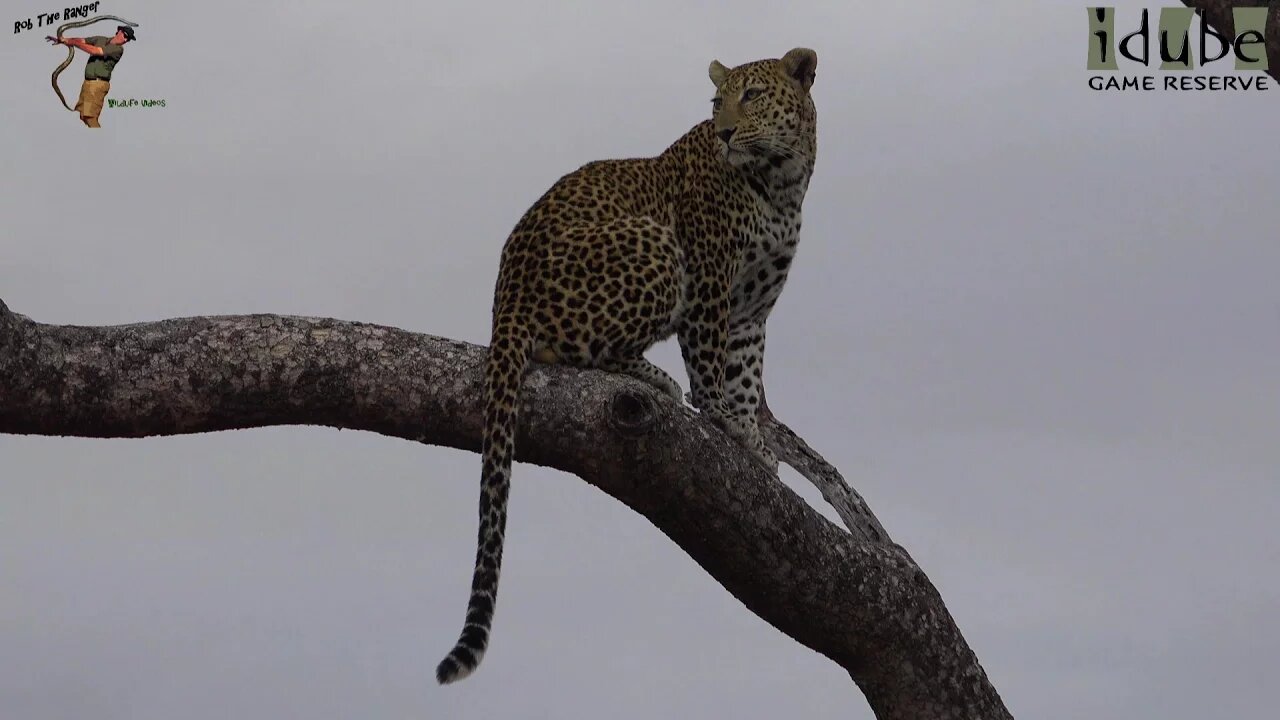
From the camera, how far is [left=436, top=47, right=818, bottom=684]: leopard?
7785 mm

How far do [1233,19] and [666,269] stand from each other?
399 centimetres

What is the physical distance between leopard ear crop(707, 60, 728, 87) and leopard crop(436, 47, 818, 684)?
0.01 meters

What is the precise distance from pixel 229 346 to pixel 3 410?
3.44ft

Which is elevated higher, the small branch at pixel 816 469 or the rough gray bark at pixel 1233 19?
the rough gray bark at pixel 1233 19

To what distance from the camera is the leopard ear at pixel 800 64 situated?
971 centimetres

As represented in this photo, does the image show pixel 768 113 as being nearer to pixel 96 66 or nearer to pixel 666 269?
pixel 666 269

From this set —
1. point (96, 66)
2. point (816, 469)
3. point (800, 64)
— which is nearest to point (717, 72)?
point (800, 64)

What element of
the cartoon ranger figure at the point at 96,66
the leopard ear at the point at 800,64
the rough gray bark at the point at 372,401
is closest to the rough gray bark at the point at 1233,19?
the leopard ear at the point at 800,64

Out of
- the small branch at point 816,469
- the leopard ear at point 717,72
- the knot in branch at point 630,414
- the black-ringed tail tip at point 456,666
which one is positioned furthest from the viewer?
the small branch at point 816,469

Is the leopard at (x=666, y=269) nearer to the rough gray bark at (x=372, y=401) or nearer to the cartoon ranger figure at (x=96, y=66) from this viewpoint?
the rough gray bark at (x=372, y=401)

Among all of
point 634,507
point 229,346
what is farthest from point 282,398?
point 634,507

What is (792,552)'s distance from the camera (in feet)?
27.7

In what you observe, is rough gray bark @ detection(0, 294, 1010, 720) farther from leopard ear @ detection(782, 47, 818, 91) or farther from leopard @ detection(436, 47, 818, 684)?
leopard ear @ detection(782, 47, 818, 91)

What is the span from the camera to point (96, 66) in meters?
10.5
